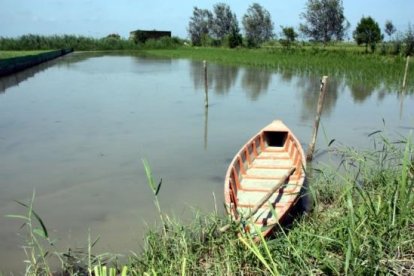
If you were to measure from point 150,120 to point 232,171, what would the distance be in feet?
22.6

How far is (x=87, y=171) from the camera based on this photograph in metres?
7.83

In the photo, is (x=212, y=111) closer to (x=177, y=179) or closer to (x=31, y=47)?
(x=177, y=179)

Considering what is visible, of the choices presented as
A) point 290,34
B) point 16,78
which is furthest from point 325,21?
point 16,78

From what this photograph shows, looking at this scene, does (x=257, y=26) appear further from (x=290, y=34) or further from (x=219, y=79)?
(x=219, y=79)

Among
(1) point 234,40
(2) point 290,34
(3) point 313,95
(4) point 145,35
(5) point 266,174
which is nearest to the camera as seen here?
(5) point 266,174

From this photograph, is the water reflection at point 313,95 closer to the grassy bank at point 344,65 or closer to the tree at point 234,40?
the grassy bank at point 344,65

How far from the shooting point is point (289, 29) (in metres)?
43.3

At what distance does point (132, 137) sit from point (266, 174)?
4.54 metres

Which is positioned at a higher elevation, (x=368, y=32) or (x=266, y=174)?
(x=368, y=32)

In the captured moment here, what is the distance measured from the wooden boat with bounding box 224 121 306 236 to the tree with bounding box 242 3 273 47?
45096 mm

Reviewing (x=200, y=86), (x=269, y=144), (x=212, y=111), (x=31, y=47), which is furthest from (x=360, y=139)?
(x=31, y=47)

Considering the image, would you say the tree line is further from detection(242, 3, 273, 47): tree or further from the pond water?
the pond water

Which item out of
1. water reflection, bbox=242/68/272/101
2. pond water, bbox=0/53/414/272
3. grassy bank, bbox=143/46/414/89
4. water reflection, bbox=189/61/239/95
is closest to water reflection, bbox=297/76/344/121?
pond water, bbox=0/53/414/272

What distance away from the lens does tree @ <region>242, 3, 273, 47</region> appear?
53.5 metres
